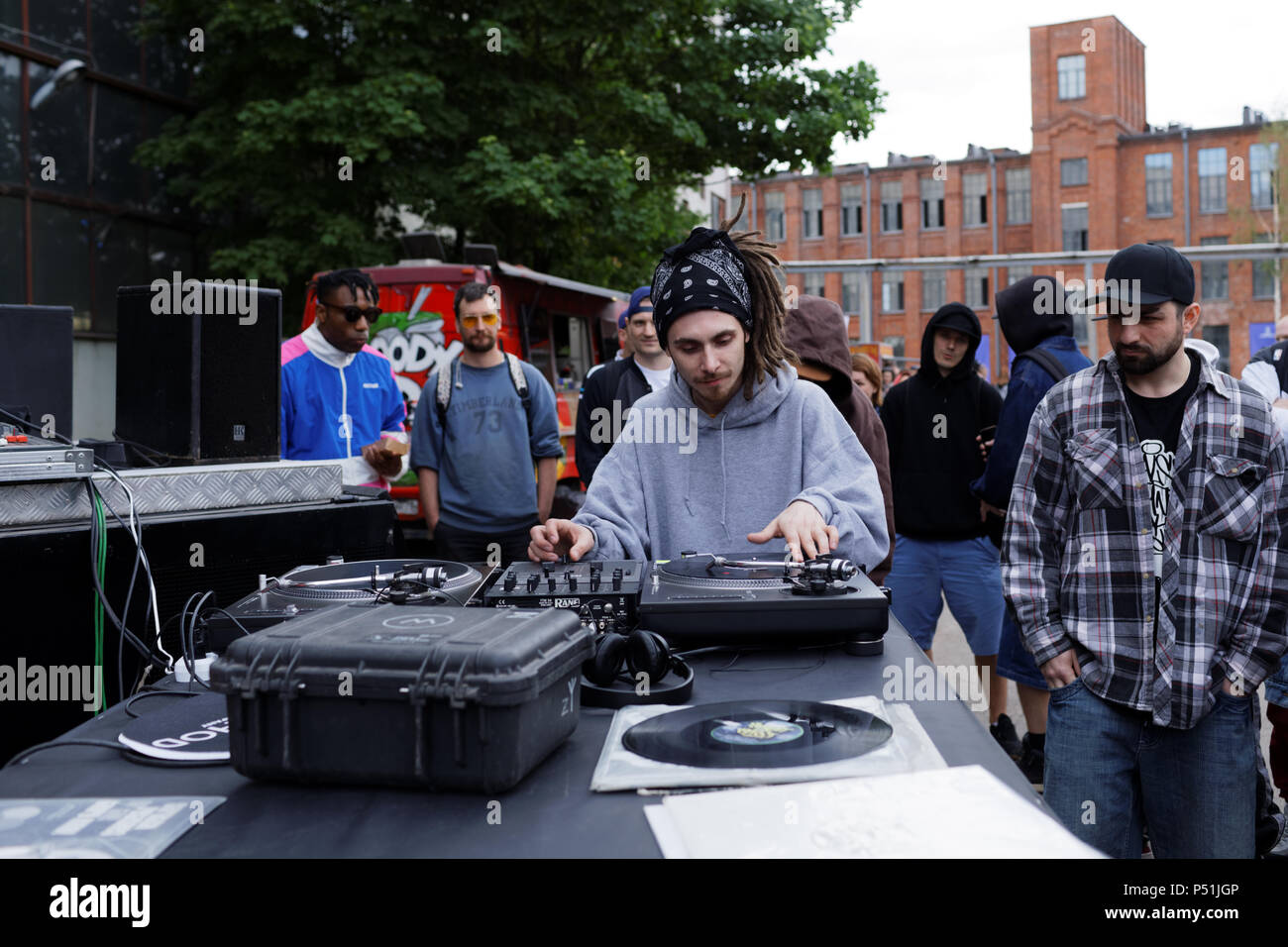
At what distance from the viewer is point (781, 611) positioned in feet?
6.35

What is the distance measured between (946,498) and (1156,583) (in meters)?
2.43

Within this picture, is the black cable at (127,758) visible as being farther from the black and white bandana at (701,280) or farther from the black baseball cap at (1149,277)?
the black baseball cap at (1149,277)

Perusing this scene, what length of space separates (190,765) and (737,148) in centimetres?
1647

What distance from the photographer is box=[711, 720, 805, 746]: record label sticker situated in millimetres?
1422

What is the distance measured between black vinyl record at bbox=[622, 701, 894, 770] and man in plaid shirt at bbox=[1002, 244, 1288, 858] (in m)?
1.42

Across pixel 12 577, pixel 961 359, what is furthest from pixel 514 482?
pixel 12 577

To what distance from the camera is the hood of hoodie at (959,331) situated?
520 cm

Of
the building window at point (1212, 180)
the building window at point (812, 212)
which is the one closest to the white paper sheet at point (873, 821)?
the building window at point (1212, 180)

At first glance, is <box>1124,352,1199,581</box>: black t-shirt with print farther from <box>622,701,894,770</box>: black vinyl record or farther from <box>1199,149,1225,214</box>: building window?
<box>1199,149,1225,214</box>: building window

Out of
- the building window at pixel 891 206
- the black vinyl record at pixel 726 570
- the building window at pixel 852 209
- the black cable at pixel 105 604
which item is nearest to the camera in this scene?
the black vinyl record at pixel 726 570

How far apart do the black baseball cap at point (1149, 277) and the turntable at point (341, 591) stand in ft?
5.66

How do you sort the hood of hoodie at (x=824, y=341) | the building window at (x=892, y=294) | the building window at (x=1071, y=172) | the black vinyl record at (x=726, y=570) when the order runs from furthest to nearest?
the building window at (x=892, y=294)
the building window at (x=1071, y=172)
the hood of hoodie at (x=824, y=341)
the black vinyl record at (x=726, y=570)

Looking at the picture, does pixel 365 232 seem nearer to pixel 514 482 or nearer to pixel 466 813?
pixel 514 482

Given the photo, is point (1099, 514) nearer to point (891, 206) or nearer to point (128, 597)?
point (128, 597)
